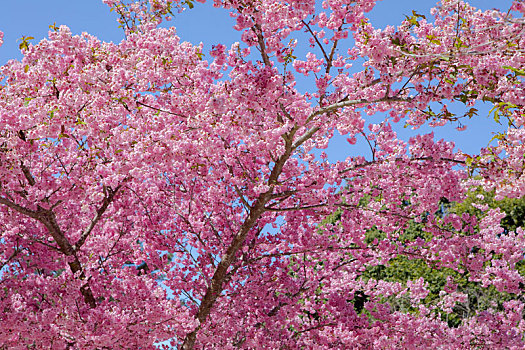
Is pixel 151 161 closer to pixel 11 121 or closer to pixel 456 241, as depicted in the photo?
pixel 11 121

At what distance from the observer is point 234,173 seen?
26.1ft

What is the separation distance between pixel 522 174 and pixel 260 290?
4841mm

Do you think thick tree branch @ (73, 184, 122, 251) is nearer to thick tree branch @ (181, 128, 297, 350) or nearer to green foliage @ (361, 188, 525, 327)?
thick tree branch @ (181, 128, 297, 350)

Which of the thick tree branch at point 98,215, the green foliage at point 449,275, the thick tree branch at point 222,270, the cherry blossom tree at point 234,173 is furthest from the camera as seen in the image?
the green foliage at point 449,275

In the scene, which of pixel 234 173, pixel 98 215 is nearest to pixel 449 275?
pixel 234 173

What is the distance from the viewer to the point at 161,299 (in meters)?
7.58

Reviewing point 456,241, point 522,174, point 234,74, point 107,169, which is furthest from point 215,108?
point 456,241

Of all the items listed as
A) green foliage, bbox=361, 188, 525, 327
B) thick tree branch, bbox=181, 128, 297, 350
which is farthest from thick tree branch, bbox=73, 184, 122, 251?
green foliage, bbox=361, 188, 525, 327

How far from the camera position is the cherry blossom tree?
5723 mm

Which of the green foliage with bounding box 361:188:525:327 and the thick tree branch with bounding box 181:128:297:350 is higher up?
the green foliage with bounding box 361:188:525:327

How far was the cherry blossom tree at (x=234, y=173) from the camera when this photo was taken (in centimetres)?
572

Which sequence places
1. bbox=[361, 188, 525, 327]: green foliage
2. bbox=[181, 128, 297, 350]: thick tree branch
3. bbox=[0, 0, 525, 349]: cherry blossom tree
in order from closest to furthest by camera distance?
bbox=[0, 0, 525, 349]: cherry blossom tree, bbox=[181, 128, 297, 350]: thick tree branch, bbox=[361, 188, 525, 327]: green foliage

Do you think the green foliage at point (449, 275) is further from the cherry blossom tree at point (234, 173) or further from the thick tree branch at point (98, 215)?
the thick tree branch at point (98, 215)

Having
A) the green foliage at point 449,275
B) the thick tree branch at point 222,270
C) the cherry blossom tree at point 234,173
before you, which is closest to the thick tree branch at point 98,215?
the cherry blossom tree at point 234,173
